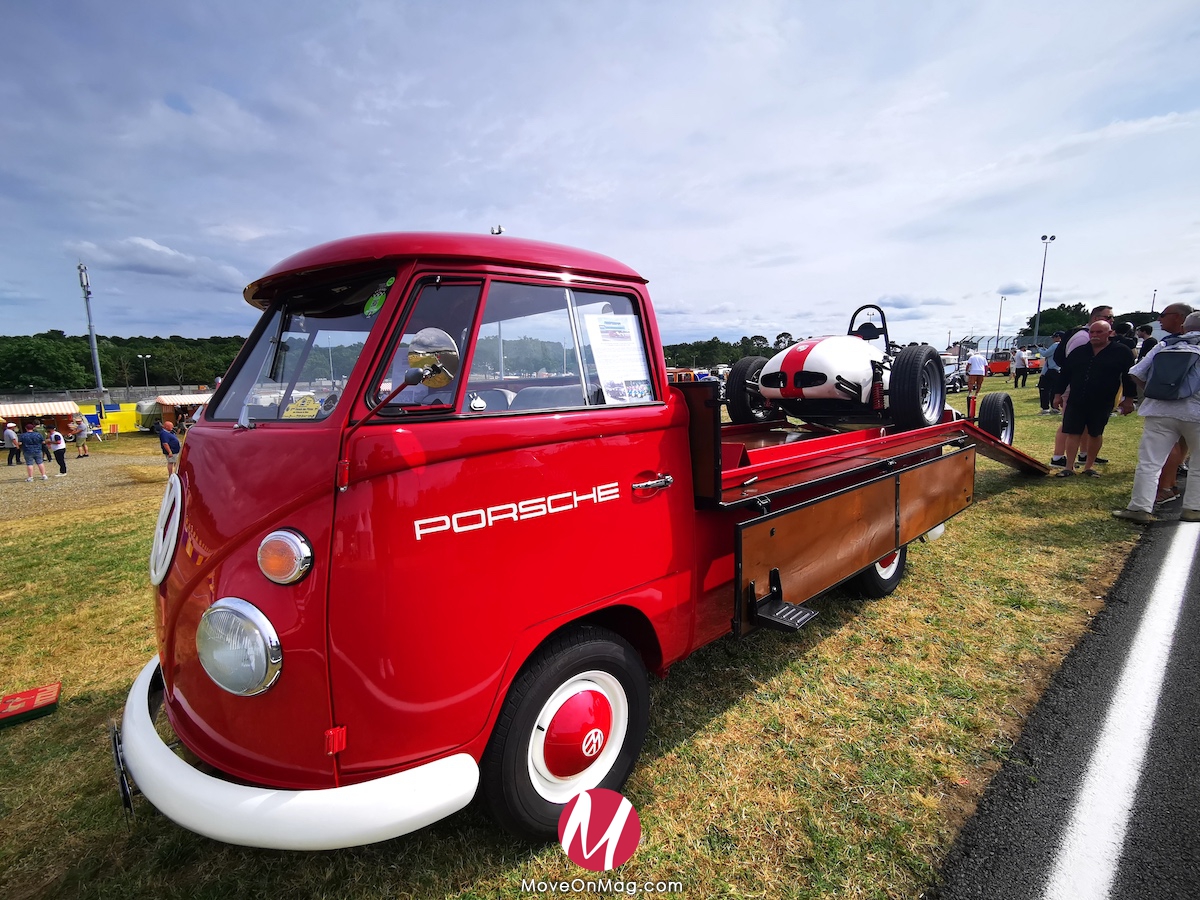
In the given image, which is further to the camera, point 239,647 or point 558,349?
point 558,349

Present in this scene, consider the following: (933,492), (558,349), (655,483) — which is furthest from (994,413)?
(558,349)

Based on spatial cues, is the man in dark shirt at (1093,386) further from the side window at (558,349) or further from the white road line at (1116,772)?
the side window at (558,349)

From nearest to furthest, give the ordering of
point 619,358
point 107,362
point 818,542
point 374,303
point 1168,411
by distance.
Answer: point 374,303, point 619,358, point 818,542, point 1168,411, point 107,362

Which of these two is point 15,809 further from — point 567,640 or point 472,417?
point 472,417

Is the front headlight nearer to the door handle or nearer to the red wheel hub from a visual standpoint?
the red wheel hub

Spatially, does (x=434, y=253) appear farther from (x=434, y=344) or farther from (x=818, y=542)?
(x=818, y=542)

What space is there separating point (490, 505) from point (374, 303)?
821mm

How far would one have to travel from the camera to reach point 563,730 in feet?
7.14

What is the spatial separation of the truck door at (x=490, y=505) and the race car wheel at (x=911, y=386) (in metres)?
2.96

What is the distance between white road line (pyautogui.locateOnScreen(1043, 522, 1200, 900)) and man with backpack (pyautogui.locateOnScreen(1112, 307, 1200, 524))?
2.14 meters

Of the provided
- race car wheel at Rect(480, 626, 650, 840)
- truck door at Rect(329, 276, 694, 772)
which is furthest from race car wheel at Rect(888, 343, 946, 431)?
race car wheel at Rect(480, 626, 650, 840)

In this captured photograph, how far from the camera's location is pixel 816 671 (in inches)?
131

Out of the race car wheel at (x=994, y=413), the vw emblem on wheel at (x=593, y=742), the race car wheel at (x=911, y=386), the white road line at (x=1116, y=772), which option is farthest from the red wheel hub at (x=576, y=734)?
the race car wheel at (x=994, y=413)

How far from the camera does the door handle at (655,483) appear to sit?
238cm
